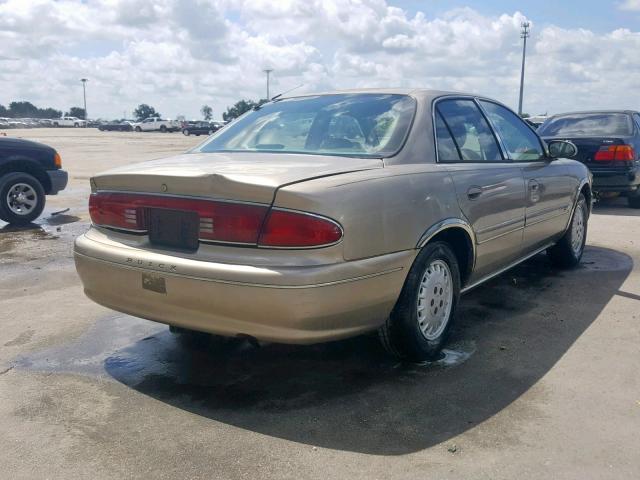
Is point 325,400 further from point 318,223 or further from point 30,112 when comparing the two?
point 30,112

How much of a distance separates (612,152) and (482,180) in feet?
20.3

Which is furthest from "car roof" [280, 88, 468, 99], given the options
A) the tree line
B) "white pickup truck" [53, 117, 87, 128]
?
the tree line

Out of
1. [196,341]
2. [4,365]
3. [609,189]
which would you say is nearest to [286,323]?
[196,341]

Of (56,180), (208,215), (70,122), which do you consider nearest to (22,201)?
(56,180)

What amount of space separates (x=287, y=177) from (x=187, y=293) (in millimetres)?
741

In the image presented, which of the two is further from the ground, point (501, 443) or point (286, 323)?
point (286, 323)

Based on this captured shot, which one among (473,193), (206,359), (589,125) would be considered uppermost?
(589,125)

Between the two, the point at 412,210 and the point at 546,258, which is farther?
the point at 546,258

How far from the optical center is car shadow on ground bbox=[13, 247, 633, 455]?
305 cm

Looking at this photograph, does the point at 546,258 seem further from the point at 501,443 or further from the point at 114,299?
the point at 114,299

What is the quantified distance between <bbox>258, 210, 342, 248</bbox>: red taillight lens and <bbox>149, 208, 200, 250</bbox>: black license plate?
1.39ft

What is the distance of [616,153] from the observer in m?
9.32

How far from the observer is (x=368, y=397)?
131 inches

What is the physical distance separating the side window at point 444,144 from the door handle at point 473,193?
21cm
